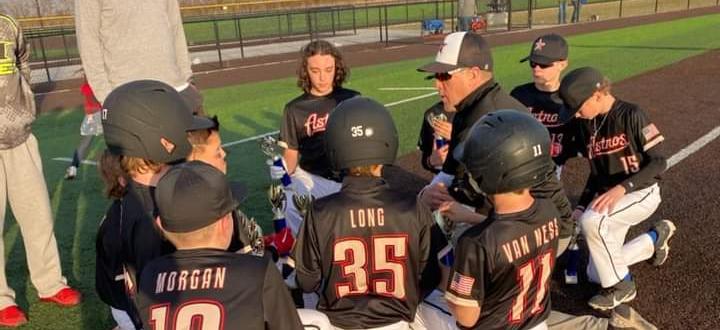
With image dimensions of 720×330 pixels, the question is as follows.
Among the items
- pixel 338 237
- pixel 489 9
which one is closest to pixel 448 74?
pixel 338 237

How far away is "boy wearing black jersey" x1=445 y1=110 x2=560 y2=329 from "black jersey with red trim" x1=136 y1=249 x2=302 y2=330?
970 mm

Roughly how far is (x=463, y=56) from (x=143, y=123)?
2.16 meters

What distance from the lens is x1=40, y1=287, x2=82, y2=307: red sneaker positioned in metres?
4.95

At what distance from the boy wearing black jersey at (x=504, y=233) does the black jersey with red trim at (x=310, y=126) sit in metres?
2.69

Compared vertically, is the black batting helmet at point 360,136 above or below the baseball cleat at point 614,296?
above

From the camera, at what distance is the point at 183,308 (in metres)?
2.35

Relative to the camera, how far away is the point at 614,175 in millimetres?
4938

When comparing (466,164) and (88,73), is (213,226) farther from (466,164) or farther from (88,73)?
(88,73)

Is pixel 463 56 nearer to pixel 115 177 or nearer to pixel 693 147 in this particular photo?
pixel 115 177

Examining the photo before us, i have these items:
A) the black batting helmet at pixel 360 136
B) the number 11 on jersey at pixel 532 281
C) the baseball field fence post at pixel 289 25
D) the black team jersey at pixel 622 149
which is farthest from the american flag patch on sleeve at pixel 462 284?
the baseball field fence post at pixel 289 25

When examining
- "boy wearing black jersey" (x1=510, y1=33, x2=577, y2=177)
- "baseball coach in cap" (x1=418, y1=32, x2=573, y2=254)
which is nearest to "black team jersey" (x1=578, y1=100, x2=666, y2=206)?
"boy wearing black jersey" (x1=510, y1=33, x2=577, y2=177)

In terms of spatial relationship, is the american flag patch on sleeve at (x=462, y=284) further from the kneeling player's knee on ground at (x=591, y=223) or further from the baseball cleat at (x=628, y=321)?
the kneeling player's knee on ground at (x=591, y=223)

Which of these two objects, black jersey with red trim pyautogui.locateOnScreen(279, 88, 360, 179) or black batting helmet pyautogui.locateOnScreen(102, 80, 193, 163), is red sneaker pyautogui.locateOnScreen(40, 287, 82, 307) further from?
black batting helmet pyautogui.locateOnScreen(102, 80, 193, 163)

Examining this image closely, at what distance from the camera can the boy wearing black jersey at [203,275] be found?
7.70 feet
